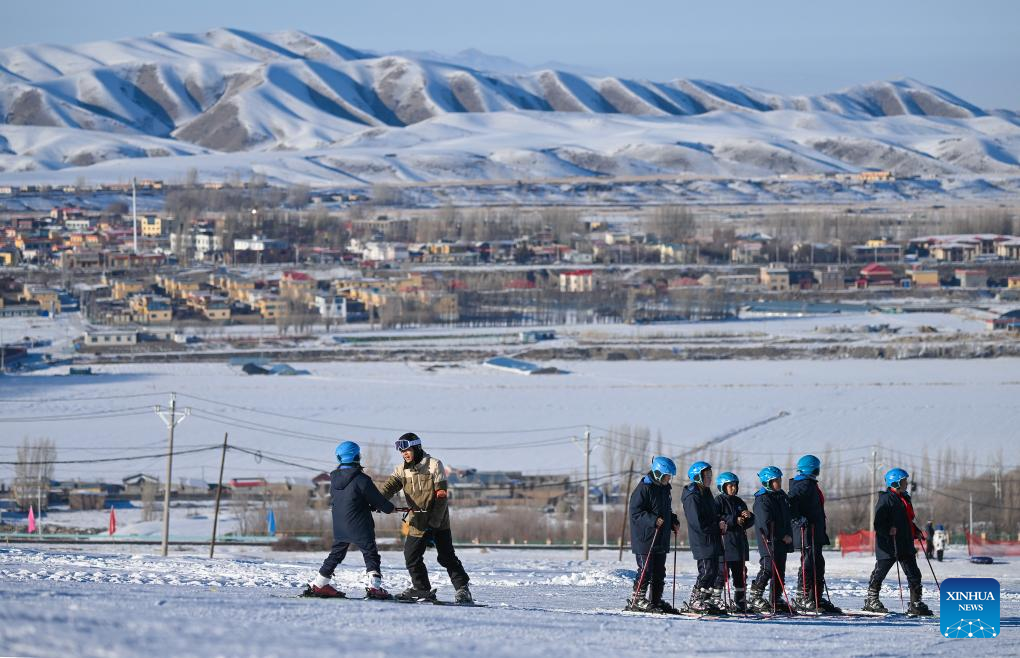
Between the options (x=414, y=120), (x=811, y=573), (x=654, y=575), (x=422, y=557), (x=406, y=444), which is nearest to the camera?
(x=406, y=444)

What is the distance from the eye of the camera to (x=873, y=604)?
152 inches

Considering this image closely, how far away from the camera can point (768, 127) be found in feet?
283

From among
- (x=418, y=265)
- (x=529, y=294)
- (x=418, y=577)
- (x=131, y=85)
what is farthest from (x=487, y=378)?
(x=131, y=85)

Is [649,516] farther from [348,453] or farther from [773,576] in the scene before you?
[348,453]

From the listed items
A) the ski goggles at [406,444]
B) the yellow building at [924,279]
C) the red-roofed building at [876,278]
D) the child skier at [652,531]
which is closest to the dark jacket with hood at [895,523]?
the child skier at [652,531]

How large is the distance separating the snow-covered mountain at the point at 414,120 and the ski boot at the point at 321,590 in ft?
180

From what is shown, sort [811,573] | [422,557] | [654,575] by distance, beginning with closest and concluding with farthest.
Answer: [422,557]
[654,575]
[811,573]

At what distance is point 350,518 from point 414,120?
298ft

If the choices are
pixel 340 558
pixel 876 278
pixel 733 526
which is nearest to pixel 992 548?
pixel 733 526

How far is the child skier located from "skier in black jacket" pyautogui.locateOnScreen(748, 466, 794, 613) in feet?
0.84

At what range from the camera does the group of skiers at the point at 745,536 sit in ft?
11.8

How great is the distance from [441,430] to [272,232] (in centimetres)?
2433

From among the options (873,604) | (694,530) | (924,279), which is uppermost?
(924,279)

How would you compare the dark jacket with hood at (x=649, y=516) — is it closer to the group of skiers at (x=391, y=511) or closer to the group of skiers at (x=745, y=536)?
the group of skiers at (x=745, y=536)
